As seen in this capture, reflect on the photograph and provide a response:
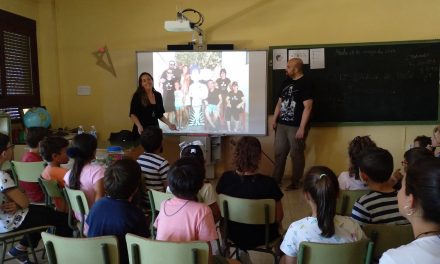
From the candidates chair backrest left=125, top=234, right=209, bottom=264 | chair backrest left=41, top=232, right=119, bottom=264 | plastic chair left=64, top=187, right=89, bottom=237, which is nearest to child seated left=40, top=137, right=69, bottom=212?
plastic chair left=64, top=187, right=89, bottom=237

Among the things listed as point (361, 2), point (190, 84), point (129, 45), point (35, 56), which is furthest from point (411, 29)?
point (35, 56)

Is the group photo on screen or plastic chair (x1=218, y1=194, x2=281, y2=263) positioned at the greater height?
the group photo on screen

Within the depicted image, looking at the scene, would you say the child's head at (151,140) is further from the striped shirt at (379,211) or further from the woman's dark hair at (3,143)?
the striped shirt at (379,211)

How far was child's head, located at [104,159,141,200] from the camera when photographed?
6.14ft

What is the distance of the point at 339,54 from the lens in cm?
498

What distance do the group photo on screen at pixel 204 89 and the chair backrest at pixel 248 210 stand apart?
9.85 ft

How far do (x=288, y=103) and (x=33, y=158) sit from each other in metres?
2.94

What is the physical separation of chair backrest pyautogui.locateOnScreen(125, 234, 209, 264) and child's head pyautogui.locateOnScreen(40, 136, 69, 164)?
138 cm

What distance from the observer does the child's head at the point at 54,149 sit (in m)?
2.67

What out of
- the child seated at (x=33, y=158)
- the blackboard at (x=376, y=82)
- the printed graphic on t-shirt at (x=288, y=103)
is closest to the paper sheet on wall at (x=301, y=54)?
the blackboard at (x=376, y=82)

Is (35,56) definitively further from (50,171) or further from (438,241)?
(438,241)

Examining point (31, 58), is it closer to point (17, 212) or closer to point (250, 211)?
point (17, 212)

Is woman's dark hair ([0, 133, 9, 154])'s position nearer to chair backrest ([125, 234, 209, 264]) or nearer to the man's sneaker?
the man's sneaker

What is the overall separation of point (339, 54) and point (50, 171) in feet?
12.4
